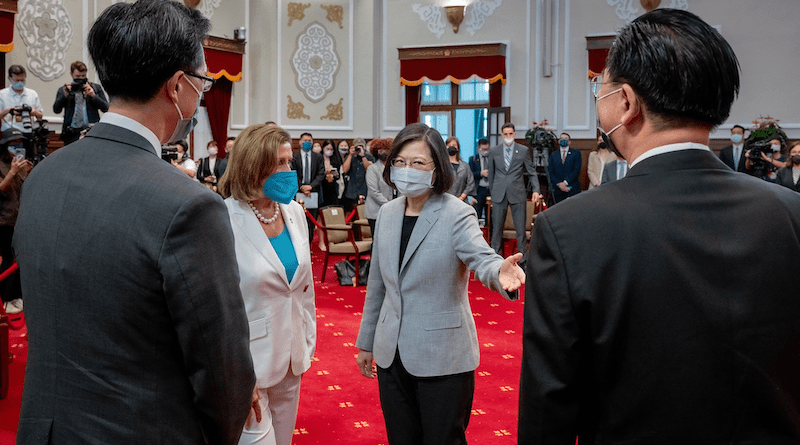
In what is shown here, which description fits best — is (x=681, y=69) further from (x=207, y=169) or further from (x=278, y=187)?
(x=207, y=169)

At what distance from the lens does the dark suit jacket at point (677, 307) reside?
44.3 inches

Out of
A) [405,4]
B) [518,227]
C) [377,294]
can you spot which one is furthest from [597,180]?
[377,294]

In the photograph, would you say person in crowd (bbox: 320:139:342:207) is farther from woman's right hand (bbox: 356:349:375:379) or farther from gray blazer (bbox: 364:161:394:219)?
woman's right hand (bbox: 356:349:375:379)

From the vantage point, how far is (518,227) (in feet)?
29.0

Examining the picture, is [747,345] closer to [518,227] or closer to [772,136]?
[518,227]

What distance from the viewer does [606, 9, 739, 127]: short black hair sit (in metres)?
1.17

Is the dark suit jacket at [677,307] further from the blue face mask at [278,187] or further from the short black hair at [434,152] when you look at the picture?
the blue face mask at [278,187]

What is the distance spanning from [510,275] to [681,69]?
1.21 m

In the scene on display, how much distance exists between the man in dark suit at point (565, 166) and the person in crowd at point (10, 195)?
27.9 ft

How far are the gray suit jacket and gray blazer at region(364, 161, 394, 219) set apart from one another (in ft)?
5.03

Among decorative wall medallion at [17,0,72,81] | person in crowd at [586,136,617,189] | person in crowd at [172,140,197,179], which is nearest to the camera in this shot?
person in crowd at [172,140,197,179]

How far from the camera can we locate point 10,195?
18.7ft

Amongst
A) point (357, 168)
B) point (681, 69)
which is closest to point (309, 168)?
point (357, 168)

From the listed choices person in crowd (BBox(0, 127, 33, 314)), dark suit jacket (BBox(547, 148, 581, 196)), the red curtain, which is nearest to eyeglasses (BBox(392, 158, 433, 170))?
person in crowd (BBox(0, 127, 33, 314))
